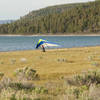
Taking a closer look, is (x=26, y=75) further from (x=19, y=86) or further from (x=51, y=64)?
(x=51, y=64)

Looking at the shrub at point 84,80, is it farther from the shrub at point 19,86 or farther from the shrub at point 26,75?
the shrub at point 26,75

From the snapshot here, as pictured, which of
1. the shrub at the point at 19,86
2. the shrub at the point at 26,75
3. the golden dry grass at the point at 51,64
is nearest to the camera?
the shrub at the point at 19,86

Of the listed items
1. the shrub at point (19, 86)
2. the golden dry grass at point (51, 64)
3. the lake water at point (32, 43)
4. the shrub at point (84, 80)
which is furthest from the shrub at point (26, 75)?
the lake water at point (32, 43)

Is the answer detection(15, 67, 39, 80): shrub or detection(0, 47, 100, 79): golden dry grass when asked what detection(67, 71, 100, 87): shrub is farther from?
detection(0, 47, 100, 79): golden dry grass

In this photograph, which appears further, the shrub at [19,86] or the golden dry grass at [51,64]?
the golden dry grass at [51,64]

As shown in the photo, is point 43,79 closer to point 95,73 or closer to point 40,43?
point 95,73

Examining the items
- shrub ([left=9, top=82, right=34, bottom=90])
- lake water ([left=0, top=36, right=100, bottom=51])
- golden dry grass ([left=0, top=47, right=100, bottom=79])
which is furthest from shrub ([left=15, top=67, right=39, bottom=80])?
lake water ([left=0, top=36, right=100, bottom=51])

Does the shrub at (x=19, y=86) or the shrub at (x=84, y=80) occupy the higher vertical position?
the shrub at (x=19, y=86)

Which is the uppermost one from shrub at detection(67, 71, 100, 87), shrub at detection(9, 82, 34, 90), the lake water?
shrub at detection(9, 82, 34, 90)

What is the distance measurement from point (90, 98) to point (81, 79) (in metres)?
4.87

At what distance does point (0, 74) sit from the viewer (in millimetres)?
16281

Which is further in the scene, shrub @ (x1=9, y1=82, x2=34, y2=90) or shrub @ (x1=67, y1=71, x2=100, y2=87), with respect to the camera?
shrub @ (x1=67, y1=71, x2=100, y2=87)

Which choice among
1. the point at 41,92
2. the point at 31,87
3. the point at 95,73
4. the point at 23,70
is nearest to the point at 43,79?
the point at 23,70

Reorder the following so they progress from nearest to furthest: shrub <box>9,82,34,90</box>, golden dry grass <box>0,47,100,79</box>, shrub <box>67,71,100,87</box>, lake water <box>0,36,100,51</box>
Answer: shrub <box>9,82,34,90</box> < shrub <box>67,71,100,87</box> < golden dry grass <box>0,47,100,79</box> < lake water <box>0,36,100,51</box>
